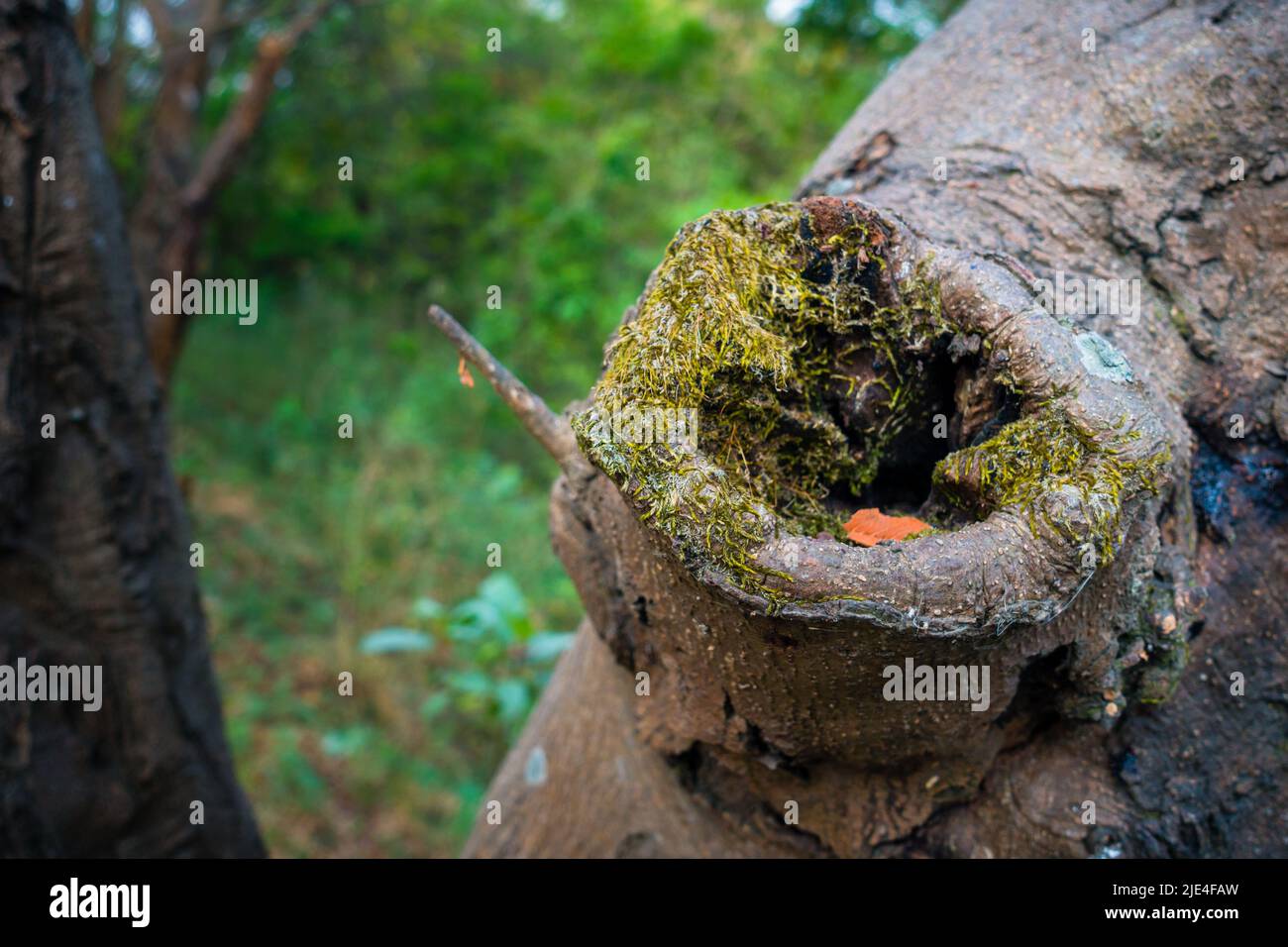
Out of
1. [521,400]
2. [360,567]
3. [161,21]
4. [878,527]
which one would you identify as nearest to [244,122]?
[161,21]

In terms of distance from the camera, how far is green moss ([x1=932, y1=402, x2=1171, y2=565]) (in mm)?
1179

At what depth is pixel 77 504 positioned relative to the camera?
2016mm

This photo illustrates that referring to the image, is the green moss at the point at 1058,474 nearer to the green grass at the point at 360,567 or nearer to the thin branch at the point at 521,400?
the thin branch at the point at 521,400

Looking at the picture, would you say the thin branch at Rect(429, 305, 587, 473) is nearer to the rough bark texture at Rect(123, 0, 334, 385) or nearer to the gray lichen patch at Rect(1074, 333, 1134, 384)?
the gray lichen patch at Rect(1074, 333, 1134, 384)

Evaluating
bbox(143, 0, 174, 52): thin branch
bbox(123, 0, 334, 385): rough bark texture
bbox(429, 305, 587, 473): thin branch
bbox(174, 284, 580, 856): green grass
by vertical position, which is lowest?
bbox(174, 284, 580, 856): green grass

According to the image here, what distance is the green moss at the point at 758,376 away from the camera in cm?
117

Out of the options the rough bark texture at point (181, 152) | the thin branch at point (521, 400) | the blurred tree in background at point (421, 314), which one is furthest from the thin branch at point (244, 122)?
the thin branch at point (521, 400)

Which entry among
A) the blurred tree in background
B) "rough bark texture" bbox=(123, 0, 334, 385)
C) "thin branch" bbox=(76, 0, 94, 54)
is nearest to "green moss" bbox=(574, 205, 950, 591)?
the blurred tree in background

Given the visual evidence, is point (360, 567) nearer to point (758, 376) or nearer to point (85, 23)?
point (85, 23)

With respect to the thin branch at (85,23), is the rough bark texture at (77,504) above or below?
below

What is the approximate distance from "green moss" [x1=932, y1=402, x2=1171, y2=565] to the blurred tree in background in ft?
6.94

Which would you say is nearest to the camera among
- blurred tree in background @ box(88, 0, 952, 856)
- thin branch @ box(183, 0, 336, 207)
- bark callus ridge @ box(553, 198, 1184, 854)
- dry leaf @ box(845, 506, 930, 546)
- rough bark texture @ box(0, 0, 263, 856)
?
bark callus ridge @ box(553, 198, 1184, 854)

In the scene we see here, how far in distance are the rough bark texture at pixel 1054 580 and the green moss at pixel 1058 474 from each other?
0.04 m

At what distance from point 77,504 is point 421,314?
22.4 ft
